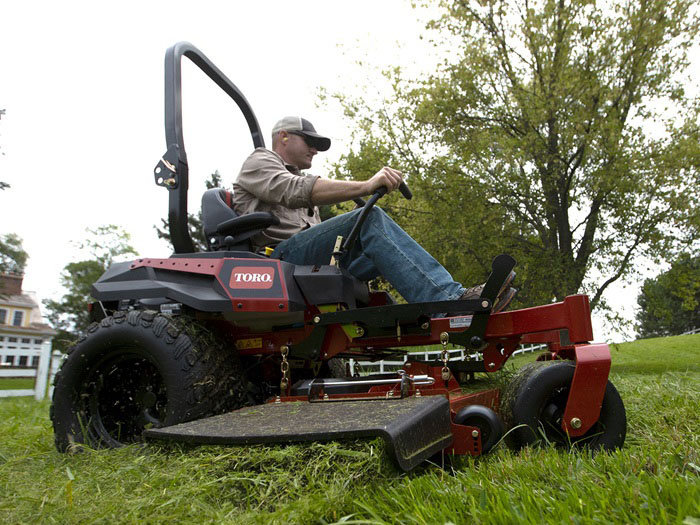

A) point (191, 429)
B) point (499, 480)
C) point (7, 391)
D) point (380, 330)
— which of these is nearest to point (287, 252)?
point (380, 330)

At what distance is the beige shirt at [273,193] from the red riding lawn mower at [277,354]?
11 cm

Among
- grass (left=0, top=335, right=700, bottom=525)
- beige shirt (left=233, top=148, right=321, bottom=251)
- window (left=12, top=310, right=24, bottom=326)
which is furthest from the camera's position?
window (left=12, top=310, right=24, bottom=326)

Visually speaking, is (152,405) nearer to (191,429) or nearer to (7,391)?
(191,429)

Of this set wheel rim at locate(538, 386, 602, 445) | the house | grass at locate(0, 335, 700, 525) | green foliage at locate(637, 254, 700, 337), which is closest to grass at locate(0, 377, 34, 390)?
grass at locate(0, 335, 700, 525)

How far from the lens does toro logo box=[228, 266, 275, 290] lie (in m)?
2.84

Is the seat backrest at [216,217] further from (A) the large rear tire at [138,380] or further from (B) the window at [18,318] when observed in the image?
(B) the window at [18,318]

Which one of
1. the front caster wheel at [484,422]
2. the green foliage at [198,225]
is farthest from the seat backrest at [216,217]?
the green foliage at [198,225]

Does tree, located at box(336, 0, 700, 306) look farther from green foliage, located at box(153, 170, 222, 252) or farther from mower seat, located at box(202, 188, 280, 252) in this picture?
green foliage, located at box(153, 170, 222, 252)

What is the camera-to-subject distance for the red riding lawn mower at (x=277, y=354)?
2174 mm

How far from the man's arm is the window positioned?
2396 inches

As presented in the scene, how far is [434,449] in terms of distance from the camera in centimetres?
191

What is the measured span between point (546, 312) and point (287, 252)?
1414 millimetres

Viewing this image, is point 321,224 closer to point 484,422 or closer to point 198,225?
point 484,422

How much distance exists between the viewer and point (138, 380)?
Answer: 9.97 ft
